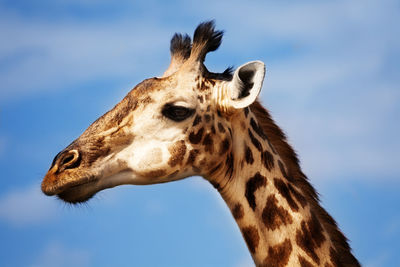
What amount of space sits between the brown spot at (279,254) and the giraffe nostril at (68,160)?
8.64 feet

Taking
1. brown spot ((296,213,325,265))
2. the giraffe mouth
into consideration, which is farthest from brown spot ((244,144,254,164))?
the giraffe mouth

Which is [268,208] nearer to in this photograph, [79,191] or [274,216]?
[274,216]

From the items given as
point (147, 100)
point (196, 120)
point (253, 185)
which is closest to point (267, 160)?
point (253, 185)

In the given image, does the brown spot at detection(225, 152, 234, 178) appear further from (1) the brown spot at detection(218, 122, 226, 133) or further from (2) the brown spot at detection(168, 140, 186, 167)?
(2) the brown spot at detection(168, 140, 186, 167)

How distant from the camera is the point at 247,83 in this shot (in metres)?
8.80

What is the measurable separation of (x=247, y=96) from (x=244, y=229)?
1.67 meters

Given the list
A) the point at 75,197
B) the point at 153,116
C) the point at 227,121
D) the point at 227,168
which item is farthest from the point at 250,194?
the point at 75,197

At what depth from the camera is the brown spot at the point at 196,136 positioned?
866cm

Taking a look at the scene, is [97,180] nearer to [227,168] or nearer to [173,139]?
[173,139]

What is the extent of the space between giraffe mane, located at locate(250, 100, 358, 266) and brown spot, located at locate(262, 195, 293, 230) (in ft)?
1.91

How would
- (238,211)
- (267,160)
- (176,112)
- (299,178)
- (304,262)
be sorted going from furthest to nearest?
(299,178)
(267,160)
(176,112)
(238,211)
(304,262)

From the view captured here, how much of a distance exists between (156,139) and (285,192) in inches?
69.8

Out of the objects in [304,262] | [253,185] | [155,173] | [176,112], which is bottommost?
[304,262]

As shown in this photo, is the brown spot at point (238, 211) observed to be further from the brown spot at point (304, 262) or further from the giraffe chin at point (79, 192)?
the giraffe chin at point (79, 192)
